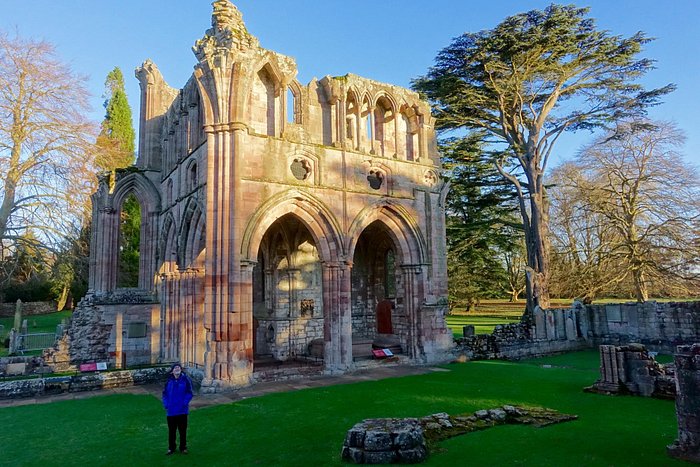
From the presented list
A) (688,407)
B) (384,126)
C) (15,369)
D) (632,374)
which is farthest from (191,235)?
(688,407)

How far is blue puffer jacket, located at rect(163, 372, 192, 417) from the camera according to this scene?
666 centimetres

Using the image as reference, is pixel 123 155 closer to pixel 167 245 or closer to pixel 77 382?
pixel 167 245

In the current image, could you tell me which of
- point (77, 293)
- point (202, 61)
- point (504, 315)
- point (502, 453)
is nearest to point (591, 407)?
point (502, 453)

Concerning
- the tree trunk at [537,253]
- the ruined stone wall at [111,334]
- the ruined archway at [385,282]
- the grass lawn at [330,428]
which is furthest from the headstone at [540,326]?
the ruined stone wall at [111,334]

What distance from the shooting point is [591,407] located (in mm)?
8688

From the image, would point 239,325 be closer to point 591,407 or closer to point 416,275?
point 416,275

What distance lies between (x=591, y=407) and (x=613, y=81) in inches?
660

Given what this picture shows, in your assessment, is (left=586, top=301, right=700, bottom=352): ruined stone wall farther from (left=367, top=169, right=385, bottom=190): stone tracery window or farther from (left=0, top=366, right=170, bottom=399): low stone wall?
(left=0, top=366, right=170, bottom=399): low stone wall

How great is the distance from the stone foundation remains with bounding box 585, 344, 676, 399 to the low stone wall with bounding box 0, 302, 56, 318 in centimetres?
3711

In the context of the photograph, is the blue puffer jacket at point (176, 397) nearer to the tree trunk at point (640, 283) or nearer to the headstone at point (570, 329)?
the headstone at point (570, 329)

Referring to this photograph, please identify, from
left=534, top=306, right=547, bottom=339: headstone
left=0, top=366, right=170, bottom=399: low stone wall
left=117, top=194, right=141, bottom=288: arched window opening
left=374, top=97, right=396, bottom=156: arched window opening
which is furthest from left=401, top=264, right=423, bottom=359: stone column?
left=117, top=194, right=141, bottom=288: arched window opening

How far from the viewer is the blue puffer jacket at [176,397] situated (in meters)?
6.66

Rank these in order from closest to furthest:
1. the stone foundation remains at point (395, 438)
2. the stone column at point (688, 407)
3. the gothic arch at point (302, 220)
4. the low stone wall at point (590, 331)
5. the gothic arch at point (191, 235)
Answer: the stone column at point (688, 407) < the stone foundation remains at point (395, 438) < the gothic arch at point (302, 220) < the gothic arch at point (191, 235) < the low stone wall at point (590, 331)

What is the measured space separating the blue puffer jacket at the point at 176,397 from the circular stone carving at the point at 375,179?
10201 millimetres
